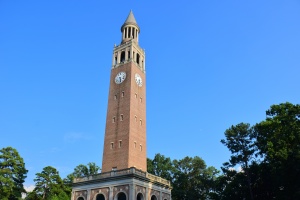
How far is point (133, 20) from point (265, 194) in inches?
1497

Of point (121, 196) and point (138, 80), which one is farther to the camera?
point (138, 80)

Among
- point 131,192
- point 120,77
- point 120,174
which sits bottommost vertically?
point 131,192

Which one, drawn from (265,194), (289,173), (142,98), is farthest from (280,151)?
(142,98)

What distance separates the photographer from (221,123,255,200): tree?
140ft

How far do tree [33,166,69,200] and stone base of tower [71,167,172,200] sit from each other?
654 inches

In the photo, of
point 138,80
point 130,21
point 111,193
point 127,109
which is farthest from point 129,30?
point 111,193

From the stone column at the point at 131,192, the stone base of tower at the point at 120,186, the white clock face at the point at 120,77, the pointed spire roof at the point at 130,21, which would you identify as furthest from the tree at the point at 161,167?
the pointed spire roof at the point at 130,21

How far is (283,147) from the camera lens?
1335 inches

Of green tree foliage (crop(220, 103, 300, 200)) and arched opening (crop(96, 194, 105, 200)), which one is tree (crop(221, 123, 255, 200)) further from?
arched opening (crop(96, 194, 105, 200))

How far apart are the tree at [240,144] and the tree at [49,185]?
31972 millimetres

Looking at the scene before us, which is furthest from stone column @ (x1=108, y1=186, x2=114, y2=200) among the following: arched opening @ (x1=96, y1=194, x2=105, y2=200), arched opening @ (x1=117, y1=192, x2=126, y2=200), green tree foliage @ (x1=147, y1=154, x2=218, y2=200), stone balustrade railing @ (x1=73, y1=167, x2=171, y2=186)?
green tree foliage @ (x1=147, y1=154, x2=218, y2=200)

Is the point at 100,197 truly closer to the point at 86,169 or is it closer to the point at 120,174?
the point at 120,174

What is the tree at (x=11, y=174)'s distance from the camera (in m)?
46.2

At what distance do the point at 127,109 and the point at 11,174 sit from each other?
75.9 feet
